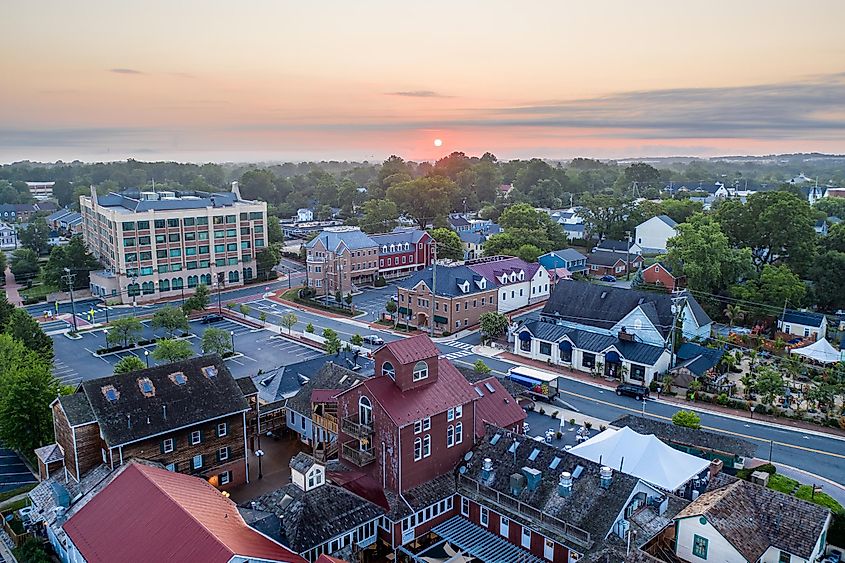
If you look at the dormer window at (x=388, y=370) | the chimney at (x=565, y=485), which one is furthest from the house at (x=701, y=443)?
the dormer window at (x=388, y=370)

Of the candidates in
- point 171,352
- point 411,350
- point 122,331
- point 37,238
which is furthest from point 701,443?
point 37,238

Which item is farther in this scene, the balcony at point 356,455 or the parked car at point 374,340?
the parked car at point 374,340

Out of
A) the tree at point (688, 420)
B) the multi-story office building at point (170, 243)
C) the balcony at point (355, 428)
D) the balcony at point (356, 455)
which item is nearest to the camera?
the balcony at point (356, 455)

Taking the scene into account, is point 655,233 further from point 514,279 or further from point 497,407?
point 497,407

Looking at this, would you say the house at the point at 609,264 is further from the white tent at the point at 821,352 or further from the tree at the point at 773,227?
the white tent at the point at 821,352

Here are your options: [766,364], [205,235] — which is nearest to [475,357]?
[766,364]

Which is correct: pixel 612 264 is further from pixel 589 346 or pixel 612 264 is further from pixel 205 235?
pixel 205 235
